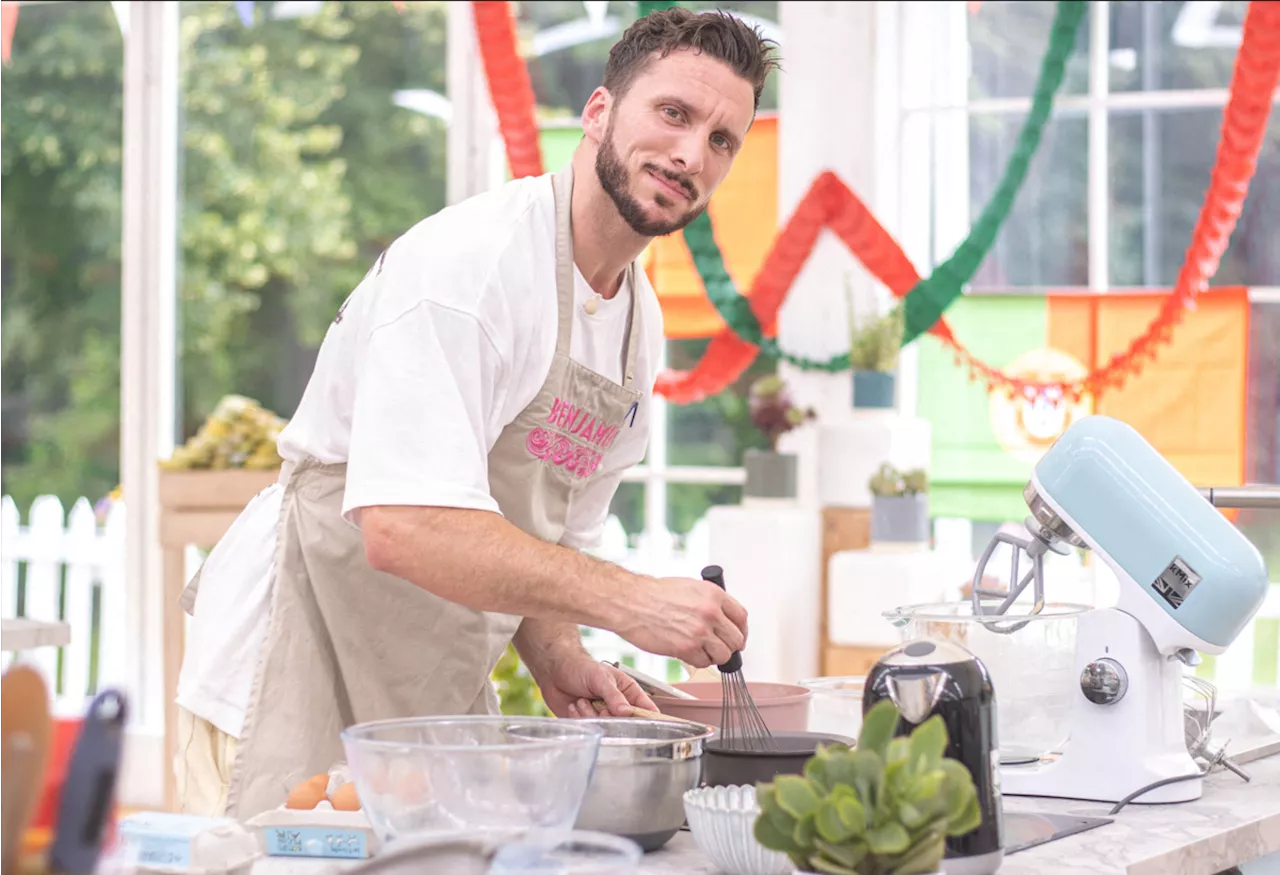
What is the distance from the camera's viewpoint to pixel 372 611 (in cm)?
180

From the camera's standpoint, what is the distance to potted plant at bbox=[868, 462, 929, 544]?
3758 millimetres

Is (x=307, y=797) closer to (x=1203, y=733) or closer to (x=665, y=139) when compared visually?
(x=665, y=139)

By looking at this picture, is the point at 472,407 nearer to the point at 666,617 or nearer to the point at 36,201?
the point at 666,617

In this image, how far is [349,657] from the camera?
70.4 inches

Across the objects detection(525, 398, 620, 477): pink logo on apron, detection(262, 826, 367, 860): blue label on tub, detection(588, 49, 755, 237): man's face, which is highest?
detection(588, 49, 755, 237): man's face

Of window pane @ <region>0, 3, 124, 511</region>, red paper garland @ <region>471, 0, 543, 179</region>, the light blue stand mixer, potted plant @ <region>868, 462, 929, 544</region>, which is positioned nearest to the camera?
the light blue stand mixer

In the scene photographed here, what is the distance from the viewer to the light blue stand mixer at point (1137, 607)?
1482mm

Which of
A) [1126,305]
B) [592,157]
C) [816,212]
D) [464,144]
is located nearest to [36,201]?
[464,144]

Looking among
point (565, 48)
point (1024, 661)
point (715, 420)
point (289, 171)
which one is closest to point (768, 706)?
point (1024, 661)

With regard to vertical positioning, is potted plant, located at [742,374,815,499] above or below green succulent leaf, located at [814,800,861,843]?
above

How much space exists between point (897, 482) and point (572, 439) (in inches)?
83.1

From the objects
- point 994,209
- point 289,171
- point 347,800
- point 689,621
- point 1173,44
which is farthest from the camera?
point 289,171

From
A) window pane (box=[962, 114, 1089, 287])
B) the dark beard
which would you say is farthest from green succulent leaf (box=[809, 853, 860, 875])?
window pane (box=[962, 114, 1089, 287])

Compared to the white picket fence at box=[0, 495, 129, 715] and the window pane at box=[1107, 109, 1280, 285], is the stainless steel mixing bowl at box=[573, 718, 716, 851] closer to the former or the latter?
the window pane at box=[1107, 109, 1280, 285]
